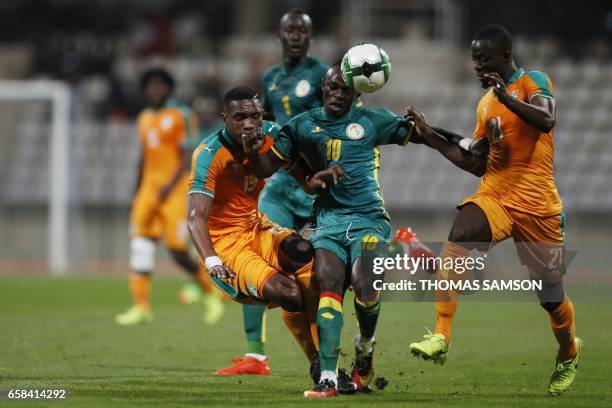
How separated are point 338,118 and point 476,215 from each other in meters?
1.14

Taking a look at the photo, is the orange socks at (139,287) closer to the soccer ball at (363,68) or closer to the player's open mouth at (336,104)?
the player's open mouth at (336,104)

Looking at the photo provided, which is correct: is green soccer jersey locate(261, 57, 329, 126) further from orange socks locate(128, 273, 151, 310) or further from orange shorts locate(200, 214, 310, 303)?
orange socks locate(128, 273, 151, 310)

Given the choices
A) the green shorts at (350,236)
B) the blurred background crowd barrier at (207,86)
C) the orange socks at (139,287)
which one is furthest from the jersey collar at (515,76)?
the blurred background crowd barrier at (207,86)

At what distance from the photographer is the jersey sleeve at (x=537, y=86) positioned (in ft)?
24.8

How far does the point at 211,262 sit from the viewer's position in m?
7.36

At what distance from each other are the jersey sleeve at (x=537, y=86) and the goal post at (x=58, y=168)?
43.2 feet

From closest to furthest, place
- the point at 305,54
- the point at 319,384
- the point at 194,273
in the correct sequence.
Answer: the point at 319,384, the point at 305,54, the point at 194,273

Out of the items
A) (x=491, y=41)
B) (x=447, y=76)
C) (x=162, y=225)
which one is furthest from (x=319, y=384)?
(x=447, y=76)

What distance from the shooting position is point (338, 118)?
7742 millimetres

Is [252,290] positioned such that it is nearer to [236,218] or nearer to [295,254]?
[295,254]

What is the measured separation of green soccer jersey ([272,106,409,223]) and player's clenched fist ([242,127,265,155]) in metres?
0.12

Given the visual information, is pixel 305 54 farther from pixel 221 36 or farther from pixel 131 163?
pixel 221 36

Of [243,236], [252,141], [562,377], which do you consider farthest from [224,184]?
[562,377]

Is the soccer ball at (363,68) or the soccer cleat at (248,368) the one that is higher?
the soccer ball at (363,68)
